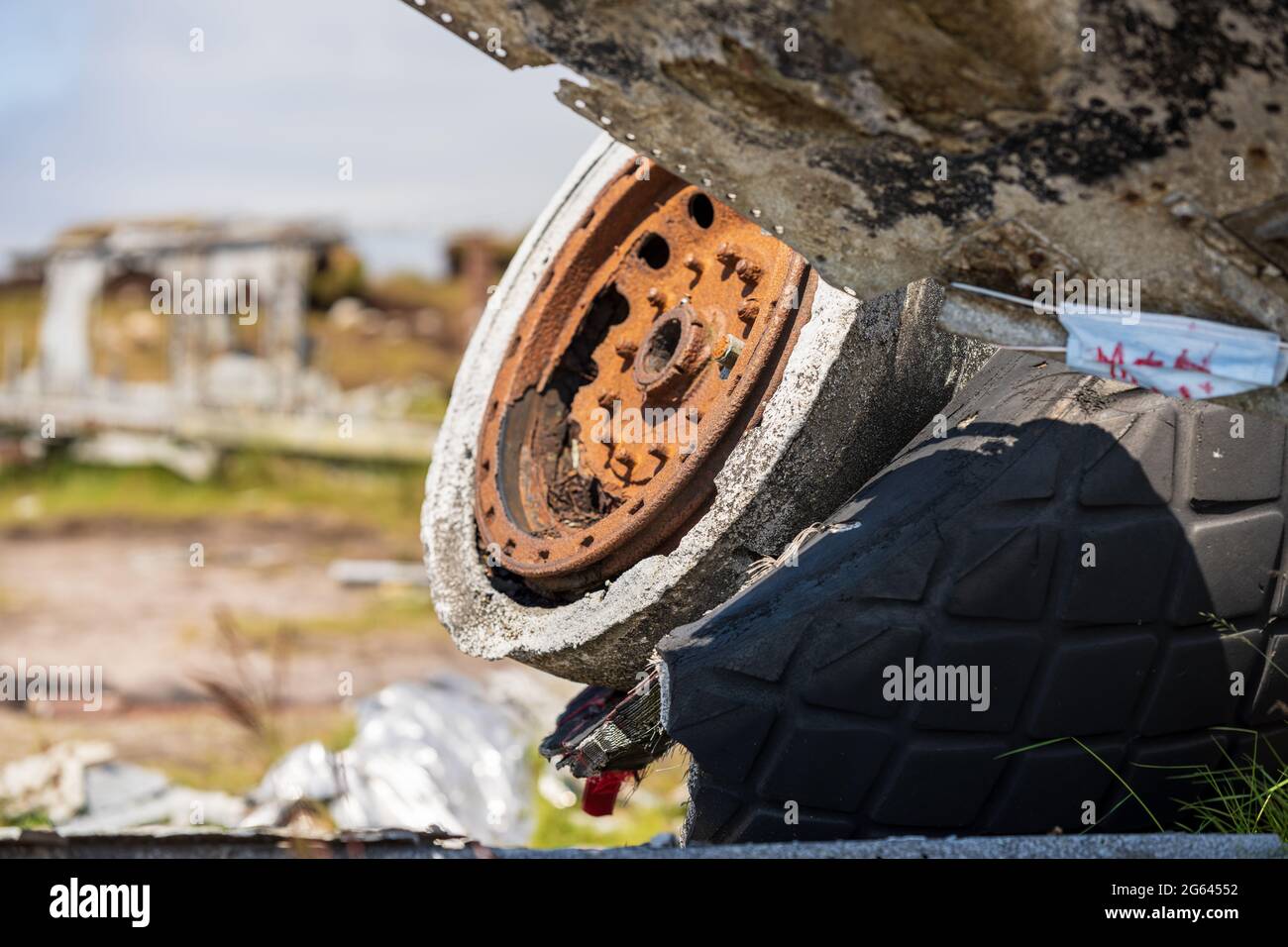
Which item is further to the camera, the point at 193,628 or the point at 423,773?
the point at 193,628

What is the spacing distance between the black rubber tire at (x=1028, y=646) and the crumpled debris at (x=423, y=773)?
7.81 feet

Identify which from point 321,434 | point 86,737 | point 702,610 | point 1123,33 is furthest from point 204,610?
point 1123,33

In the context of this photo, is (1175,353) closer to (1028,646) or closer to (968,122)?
(968,122)

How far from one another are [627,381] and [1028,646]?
5.06ft

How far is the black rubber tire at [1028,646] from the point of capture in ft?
8.36

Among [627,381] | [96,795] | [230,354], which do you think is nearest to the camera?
[627,381]

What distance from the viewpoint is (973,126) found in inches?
71.6

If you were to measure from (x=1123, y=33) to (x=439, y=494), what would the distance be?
2.80 m

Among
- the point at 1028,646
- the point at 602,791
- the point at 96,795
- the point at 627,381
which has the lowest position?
the point at 96,795

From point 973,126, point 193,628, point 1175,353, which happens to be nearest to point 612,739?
point 1175,353

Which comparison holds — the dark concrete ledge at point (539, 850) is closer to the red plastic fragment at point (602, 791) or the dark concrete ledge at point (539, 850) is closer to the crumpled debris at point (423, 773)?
the red plastic fragment at point (602, 791)

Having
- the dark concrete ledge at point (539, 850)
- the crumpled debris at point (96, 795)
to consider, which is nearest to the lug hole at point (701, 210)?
the dark concrete ledge at point (539, 850)

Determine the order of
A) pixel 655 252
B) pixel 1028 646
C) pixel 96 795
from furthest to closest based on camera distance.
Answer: pixel 96 795 → pixel 655 252 → pixel 1028 646
